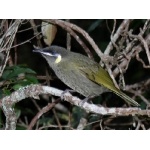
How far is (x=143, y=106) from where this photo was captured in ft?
10.2

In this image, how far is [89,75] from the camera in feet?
9.16

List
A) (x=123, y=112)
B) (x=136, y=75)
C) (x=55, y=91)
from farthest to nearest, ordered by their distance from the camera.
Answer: (x=136, y=75)
(x=55, y=91)
(x=123, y=112)

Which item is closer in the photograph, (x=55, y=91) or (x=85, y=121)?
(x=55, y=91)

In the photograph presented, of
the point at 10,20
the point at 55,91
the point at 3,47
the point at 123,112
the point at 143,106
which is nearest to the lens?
the point at 123,112

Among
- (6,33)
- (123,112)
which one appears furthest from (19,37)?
(123,112)

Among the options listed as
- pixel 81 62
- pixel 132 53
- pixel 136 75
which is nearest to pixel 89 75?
pixel 81 62

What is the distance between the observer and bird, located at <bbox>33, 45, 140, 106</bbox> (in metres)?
2.74

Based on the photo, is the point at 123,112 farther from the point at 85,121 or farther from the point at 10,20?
the point at 10,20

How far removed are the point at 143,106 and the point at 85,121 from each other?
451mm

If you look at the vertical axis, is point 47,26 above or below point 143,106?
above

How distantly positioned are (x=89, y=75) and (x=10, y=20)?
0.64 metres

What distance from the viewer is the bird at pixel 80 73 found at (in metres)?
2.74

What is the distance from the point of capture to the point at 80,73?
109 inches

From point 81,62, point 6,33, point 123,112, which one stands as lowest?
point 123,112
